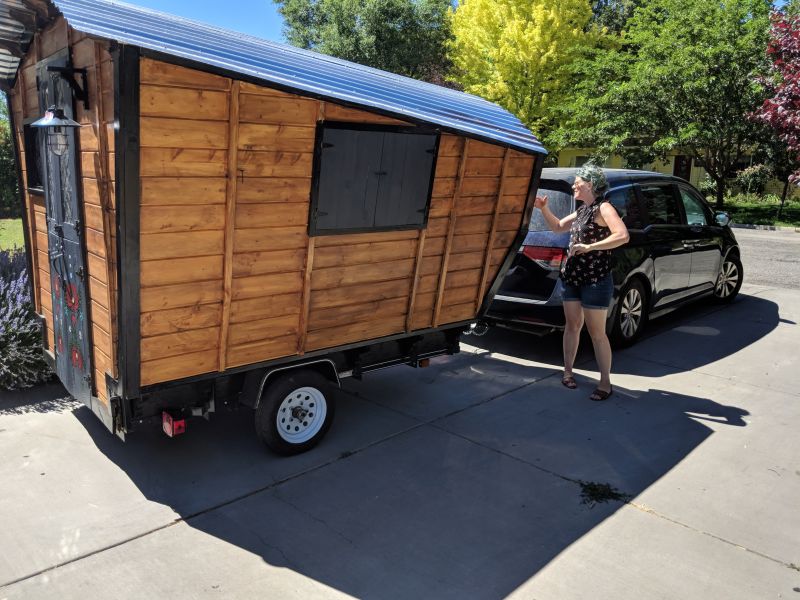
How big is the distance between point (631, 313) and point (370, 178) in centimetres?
383

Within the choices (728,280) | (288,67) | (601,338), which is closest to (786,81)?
(728,280)

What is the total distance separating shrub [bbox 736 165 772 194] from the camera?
28.4 meters

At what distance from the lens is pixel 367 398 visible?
5.39 m

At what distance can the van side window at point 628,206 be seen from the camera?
6434 mm

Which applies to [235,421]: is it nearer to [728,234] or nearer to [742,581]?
[742,581]

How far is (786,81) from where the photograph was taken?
16.3 m

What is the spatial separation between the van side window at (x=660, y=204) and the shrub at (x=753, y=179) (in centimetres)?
2412

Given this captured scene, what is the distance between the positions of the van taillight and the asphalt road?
675 centimetres

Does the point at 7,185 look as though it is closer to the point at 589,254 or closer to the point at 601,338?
the point at 589,254

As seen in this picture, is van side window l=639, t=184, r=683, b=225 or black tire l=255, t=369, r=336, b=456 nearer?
black tire l=255, t=369, r=336, b=456

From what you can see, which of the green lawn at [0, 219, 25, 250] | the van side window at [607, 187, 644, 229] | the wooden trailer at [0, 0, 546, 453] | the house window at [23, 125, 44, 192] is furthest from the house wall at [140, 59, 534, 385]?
the green lawn at [0, 219, 25, 250]

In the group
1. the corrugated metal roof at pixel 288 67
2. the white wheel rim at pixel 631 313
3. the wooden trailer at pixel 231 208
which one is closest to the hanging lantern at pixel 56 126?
the wooden trailer at pixel 231 208

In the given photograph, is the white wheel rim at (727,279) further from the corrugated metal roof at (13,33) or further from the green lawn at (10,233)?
the green lawn at (10,233)

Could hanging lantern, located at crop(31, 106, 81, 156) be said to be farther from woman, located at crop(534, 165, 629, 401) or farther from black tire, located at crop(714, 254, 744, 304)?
black tire, located at crop(714, 254, 744, 304)
